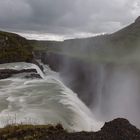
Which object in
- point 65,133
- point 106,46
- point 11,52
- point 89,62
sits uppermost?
point 106,46

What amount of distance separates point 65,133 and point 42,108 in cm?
927

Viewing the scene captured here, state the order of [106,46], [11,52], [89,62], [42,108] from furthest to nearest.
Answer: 1. [106,46]
2. [89,62]
3. [11,52]
4. [42,108]

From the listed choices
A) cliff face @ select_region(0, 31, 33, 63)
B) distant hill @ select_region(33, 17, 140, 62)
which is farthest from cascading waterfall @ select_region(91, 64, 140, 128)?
distant hill @ select_region(33, 17, 140, 62)

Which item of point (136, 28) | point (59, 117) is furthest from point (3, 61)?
point (136, 28)

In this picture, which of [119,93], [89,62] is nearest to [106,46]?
[89,62]

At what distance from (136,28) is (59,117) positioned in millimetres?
162903

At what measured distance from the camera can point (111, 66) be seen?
7250 cm

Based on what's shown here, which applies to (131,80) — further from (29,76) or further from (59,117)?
(59,117)

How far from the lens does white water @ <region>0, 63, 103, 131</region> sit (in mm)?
24922

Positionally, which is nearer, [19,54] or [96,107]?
[96,107]

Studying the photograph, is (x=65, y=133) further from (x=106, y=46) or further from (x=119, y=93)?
(x=106, y=46)

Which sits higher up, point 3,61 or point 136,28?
point 136,28

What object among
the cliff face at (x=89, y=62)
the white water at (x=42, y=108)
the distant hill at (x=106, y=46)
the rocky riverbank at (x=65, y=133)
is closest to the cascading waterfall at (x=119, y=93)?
the cliff face at (x=89, y=62)

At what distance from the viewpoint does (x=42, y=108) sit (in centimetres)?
2872
